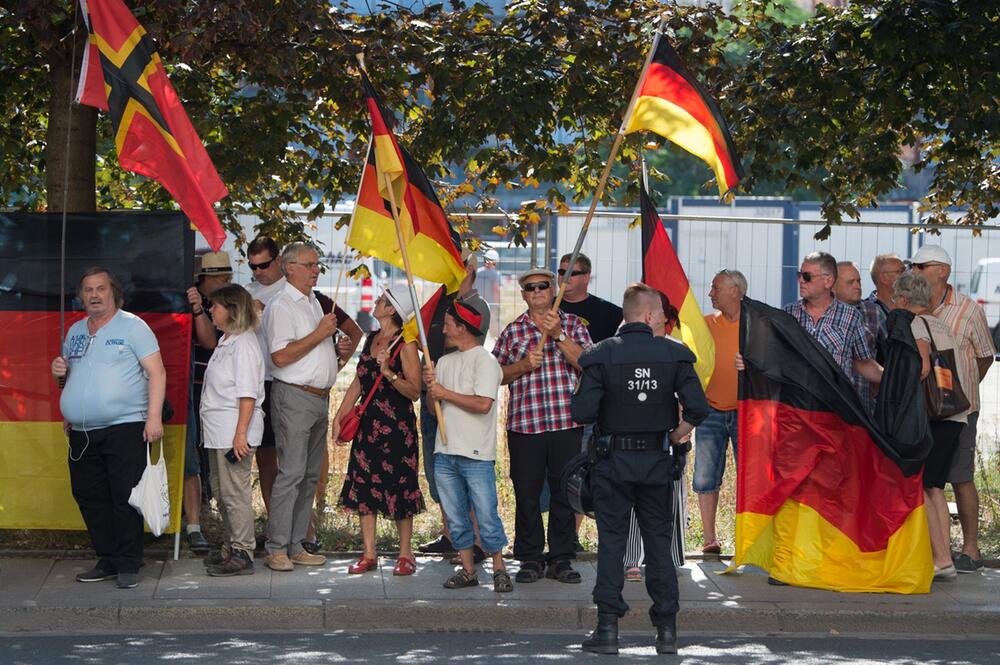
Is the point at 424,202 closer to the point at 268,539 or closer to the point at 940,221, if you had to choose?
the point at 268,539

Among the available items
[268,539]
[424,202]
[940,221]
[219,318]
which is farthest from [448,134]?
[940,221]

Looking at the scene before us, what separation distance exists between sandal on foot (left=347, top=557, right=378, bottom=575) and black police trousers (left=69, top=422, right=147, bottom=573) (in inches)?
49.6

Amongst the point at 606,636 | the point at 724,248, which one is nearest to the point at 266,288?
the point at 606,636

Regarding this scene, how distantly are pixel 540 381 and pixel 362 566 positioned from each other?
156 centimetres

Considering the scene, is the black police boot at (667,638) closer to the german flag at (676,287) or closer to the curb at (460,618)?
the curb at (460,618)

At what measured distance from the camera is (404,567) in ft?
28.2

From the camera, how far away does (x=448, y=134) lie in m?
10.1

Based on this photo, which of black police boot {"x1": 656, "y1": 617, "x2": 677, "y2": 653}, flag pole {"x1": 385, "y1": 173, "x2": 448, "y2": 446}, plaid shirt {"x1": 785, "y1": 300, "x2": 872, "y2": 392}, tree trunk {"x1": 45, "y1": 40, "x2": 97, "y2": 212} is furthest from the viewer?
tree trunk {"x1": 45, "y1": 40, "x2": 97, "y2": 212}

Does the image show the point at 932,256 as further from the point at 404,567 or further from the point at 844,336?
the point at 404,567

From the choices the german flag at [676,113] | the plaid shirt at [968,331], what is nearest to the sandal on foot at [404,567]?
the german flag at [676,113]

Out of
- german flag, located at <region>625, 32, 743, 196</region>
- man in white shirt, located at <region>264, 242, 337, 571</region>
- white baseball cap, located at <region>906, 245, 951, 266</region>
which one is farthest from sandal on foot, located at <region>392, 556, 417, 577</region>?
white baseball cap, located at <region>906, 245, 951, 266</region>

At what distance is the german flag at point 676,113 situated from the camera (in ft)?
26.9

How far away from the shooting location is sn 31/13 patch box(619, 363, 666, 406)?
7.06m

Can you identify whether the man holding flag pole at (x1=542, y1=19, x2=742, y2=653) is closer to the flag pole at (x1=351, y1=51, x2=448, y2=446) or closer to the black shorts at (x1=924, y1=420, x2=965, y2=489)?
the flag pole at (x1=351, y1=51, x2=448, y2=446)
